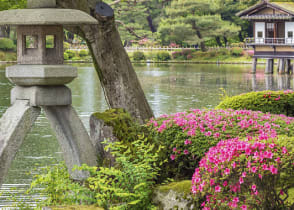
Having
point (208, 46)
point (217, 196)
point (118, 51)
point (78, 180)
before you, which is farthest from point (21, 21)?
point (208, 46)

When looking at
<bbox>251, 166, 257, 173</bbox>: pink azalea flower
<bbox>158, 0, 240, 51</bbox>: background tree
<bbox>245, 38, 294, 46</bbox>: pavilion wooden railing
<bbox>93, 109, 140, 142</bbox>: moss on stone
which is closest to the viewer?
<bbox>251, 166, 257, 173</bbox>: pink azalea flower

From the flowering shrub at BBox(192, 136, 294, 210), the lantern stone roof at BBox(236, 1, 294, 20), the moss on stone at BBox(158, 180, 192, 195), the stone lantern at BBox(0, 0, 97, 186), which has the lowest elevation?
the moss on stone at BBox(158, 180, 192, 195)

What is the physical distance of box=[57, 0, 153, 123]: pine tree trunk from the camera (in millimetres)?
8766

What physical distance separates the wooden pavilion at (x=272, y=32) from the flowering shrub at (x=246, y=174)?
36.1m

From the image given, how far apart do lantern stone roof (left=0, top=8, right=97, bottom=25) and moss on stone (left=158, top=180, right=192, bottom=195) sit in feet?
6.08

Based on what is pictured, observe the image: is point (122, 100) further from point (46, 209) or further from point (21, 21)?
point (46, 209)

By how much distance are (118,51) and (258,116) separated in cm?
350

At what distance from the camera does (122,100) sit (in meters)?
9.03

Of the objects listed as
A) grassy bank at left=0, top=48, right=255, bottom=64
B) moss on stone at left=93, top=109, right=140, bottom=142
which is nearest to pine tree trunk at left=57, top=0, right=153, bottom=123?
moss on stone at left=93, top=109, right=140, bottom=142

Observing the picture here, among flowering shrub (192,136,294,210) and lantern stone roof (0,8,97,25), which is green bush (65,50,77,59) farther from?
flowering shrub (192,136,294,210)

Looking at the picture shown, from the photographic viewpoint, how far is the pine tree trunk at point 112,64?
345 inches

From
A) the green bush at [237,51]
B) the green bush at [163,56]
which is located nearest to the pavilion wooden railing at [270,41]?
the green bush at [237,51]

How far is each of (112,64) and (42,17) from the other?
3462 mm

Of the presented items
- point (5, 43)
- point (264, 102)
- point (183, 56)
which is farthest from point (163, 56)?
point (264, 102)
